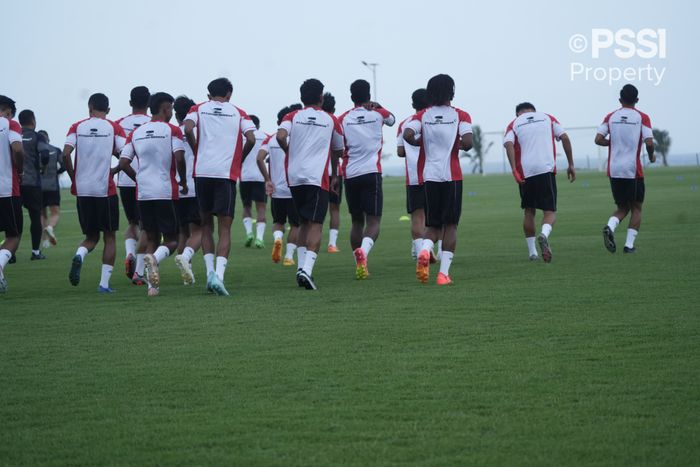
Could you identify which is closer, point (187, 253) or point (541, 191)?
point (187, 253)

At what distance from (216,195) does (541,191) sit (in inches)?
209

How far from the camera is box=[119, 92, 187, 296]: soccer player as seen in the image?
1153 centimetres

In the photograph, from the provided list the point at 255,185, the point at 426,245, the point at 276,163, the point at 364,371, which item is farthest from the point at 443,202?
the point at 255,185

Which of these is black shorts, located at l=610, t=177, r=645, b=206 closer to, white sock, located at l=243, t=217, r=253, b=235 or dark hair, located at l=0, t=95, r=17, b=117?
white sock, located at l=243, t=217, r=253, b=235

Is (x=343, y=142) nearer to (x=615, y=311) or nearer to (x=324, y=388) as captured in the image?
(x=615, y=311)

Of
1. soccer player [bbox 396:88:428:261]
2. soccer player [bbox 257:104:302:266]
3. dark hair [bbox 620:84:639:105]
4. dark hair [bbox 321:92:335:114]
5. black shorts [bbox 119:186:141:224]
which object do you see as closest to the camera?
soccer player [bbox 396:88:428:261]

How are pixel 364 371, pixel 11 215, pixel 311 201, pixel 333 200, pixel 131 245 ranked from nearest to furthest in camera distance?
pixel 364 371
pixel 311 201
pixel 11 215
pixel 131 245
pixel 333 200

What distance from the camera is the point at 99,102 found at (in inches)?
471

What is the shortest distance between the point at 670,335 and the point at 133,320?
15.0ft

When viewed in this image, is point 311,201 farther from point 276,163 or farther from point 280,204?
point 276,163

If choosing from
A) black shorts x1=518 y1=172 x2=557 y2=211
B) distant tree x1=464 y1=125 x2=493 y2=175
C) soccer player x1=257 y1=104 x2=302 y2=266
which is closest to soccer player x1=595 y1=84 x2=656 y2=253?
black shorts x1=518 y1=172 x2=557 y2=211

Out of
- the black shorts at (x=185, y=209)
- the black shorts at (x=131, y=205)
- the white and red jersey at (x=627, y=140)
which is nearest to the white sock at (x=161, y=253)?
the black shorts at (x=185, y=209)

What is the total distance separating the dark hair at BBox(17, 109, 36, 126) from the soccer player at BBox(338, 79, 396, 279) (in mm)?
6404

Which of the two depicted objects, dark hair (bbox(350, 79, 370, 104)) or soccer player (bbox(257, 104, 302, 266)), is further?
soccer player (bbox(257, 104, 302, 266))
